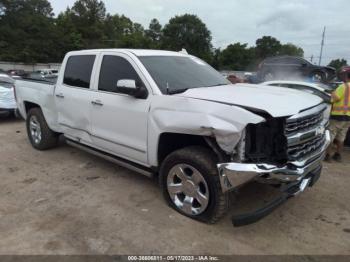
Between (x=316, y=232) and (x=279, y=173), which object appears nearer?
(x=279, y=173)

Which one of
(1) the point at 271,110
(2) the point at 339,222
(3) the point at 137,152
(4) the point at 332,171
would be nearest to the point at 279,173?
(1) the point at 271,110

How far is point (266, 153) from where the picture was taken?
347 cm

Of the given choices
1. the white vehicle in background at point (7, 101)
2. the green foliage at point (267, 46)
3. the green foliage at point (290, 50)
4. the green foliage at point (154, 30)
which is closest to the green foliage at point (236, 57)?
→ the green foliage at point (267, 46)

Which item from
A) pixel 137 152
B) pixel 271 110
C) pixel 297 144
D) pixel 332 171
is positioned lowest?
pixel 332 171

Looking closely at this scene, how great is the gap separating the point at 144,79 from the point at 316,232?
8.62ft

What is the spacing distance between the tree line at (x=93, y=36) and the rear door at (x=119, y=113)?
59647 mm

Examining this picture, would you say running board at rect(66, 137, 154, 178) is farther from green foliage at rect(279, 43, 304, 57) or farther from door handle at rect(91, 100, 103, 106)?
green foliage at rect(279, 43, 304, 57)

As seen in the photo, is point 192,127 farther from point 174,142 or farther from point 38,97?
point 38,97

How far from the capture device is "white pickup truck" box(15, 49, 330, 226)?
3.31 meters

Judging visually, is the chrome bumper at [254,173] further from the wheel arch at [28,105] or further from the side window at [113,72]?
the wheel arch at [28,105]

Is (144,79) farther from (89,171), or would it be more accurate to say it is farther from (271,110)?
(89,171)

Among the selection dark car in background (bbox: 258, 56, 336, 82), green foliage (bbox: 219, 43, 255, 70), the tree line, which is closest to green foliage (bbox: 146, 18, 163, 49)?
the tree line

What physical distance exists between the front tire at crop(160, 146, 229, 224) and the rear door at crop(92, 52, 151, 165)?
495mm

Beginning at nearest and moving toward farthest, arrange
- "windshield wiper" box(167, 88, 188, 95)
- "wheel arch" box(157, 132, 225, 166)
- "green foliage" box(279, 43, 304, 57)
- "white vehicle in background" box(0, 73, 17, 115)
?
"wheel arch" box(157, 132, 225, 166) < "windshield wiper" box(167, 88, 188, 95) < "white vehicle in background" box(0, 73, 17, 115) < "green foliage" box(279, 43, 304, 57)
